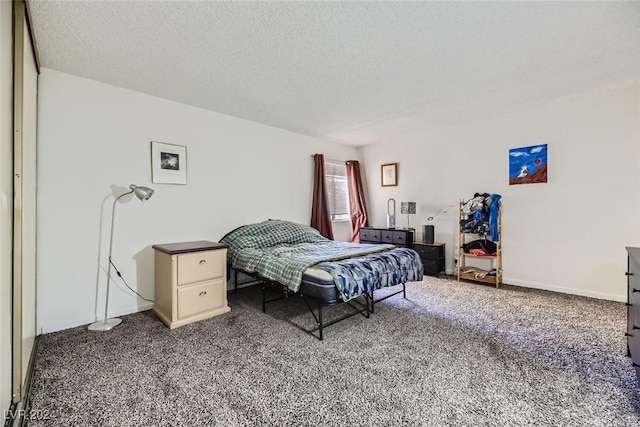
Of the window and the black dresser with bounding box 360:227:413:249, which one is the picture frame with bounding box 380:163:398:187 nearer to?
the window

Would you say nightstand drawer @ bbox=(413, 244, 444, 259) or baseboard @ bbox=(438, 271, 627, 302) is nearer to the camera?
baseboard @ bbox=(438, 271, 627, 302)

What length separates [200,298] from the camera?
2766mm

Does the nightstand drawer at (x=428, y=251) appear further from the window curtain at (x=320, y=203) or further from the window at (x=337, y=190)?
the window at (x=337, y=190)

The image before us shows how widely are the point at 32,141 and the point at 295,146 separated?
9.99 feet

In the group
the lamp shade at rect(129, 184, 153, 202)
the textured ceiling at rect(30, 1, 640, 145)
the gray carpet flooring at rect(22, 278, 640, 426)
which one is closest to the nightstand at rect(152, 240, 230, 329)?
the gray carpet flooring at rect(22, 278, 640, 426)

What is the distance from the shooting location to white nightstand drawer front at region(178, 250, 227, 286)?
8.70 feet

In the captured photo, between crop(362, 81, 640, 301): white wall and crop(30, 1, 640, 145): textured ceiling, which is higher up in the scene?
crop(30, 1, 640, 145): textured ceiling

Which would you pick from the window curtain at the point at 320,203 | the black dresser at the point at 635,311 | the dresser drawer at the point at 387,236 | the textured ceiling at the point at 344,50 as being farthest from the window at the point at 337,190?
the black dresser at the point at 635,311

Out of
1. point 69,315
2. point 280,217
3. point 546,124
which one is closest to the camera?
point 69,315

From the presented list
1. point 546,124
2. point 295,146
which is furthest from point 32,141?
point 546,124

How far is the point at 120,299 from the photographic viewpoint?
2.88 metres

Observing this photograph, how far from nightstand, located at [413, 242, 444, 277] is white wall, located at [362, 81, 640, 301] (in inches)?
10.3

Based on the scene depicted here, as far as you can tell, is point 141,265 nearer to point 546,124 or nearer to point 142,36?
point 142,36

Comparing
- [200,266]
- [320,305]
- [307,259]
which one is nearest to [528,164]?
[307,259]
